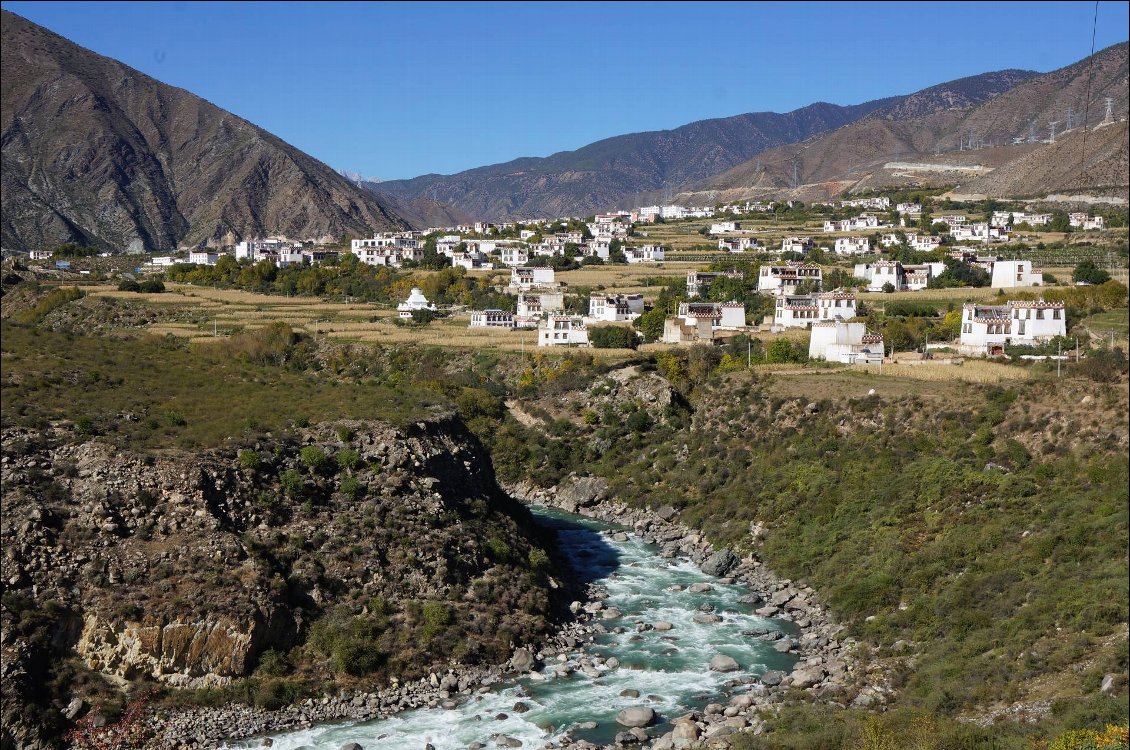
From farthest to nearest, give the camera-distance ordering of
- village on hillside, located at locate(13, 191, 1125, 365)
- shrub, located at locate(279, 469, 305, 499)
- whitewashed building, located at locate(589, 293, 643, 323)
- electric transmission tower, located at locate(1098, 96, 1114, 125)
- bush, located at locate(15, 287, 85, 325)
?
bush, located at locate(15, 287, 85, 325)
whitewashed building, located at locate(589, 293, 643, 323)
village on hillside, located at locate(13, 191, 1125, 365)
shrub, located at locate(279, 469, 305, 499)
electric transmission tower, located at locate(1098, 96, 1114, 125)

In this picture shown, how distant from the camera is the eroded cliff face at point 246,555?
18.8 metres

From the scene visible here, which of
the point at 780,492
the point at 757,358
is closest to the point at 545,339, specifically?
the point at 757,358

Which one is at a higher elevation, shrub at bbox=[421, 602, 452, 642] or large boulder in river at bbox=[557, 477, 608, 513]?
shrub at bbox=[421, 602, 452, 642]

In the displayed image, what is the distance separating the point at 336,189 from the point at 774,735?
443 ft

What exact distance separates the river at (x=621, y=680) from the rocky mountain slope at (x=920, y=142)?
83.0 metres

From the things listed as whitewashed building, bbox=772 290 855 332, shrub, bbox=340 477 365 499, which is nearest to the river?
shrub, bbox=340 477 365 499

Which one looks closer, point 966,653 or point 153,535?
point 966,653

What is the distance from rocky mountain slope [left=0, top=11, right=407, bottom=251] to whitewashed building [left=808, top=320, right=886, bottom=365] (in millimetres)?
92820

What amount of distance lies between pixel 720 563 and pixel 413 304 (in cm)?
3168

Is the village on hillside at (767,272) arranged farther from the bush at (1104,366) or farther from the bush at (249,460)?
the bush at (249,460)

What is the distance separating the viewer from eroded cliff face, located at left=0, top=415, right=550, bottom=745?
18.8 metres

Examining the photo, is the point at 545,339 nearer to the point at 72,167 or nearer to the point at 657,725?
the point at 657,725

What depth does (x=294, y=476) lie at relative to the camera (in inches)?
920

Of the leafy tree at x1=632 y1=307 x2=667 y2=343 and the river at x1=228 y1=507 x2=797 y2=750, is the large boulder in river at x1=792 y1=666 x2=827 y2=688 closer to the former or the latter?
the river at x1=228 y1=507 x2=797 y2=750
